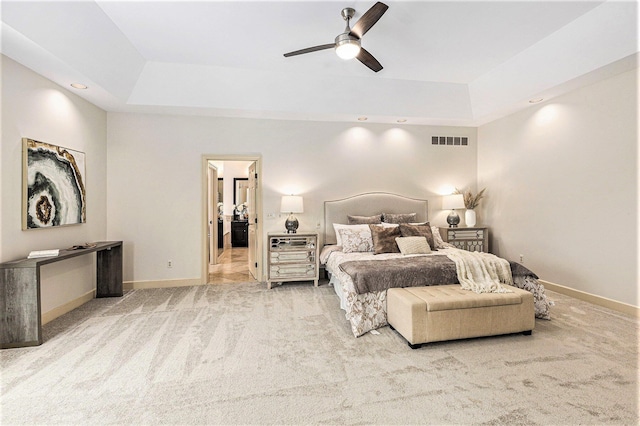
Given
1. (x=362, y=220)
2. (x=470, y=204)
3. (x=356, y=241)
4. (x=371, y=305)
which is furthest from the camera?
(x=470, y=204)

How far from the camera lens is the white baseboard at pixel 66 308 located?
11.1 ft

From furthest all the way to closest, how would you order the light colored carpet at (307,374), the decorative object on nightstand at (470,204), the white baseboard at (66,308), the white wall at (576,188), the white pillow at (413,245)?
the decorative object on nightstand at (470,204) → the white pillow at (413,245) → the white wall at (576,188) → the white baseboard at (66,308) → the light colored carpet at (307,374)

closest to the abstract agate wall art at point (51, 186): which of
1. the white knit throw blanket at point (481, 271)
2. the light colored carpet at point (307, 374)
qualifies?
the light colored carpet at point (307, 374)

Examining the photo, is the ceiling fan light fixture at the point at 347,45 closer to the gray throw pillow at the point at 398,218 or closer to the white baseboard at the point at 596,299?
the gray throw pillow at the point at 398,218

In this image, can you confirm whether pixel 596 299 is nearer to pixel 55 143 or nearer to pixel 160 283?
pixel 160 283

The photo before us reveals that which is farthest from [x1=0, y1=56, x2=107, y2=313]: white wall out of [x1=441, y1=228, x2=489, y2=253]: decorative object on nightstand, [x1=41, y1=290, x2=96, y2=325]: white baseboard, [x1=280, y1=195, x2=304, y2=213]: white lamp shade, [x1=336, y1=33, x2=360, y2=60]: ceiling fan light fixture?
[x1=441, y1=228, x2=489, y2=253]: decorative object on nightstand

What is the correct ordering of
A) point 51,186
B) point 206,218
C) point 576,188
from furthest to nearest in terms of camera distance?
point 206,218, point 576,188, point 51,186

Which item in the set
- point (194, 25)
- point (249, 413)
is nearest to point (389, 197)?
point (194, 25)

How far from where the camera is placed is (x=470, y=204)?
5648mm

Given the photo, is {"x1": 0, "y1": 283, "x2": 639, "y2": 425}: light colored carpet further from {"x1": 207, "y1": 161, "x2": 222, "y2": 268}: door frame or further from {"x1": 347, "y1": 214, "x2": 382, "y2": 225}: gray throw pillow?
{"x1": 207, "y1": 161, "x2": 222, "y2": 268}: door frame

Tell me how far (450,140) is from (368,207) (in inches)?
81.7

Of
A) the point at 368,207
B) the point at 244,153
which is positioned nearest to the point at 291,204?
the point at 244,153

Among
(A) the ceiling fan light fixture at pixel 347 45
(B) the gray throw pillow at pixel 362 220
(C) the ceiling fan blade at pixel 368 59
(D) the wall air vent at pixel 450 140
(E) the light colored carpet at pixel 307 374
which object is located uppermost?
(C) the ceiling fan blade at pixel 368 59

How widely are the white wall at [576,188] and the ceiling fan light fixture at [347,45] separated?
316cm
